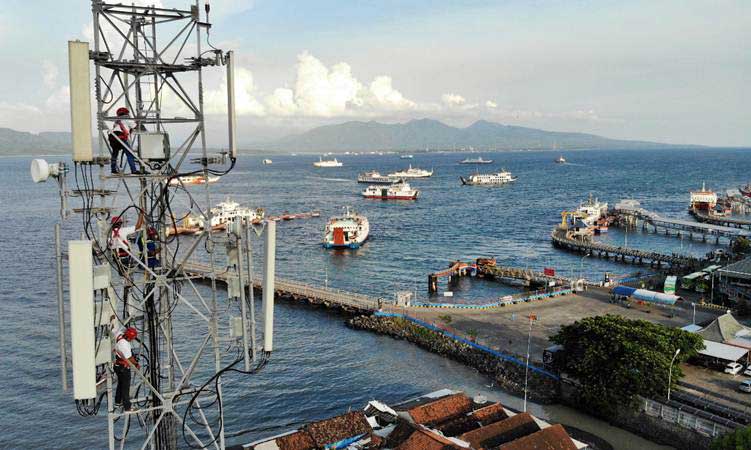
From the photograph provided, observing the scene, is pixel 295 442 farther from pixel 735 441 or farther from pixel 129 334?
pixel 129 334

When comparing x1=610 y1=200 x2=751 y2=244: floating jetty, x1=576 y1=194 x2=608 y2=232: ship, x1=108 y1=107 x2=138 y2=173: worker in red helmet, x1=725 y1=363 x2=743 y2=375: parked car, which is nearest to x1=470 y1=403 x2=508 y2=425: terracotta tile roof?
x1=725 y1=363 x2=743 y2=375: parked car

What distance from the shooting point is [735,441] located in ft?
65.4

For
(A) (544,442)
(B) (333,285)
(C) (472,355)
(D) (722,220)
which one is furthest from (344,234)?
(D) (722,220)

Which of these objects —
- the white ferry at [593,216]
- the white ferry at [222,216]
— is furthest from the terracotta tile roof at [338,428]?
the white ferry at [593,216]

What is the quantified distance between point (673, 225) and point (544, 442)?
70496 mm

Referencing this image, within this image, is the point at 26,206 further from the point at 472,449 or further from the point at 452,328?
the point at 472,449

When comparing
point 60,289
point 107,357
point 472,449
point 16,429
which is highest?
point 60,289

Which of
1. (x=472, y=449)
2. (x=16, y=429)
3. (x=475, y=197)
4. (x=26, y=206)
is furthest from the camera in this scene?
(x=475, y=197)

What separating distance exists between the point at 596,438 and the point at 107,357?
74.9 ft

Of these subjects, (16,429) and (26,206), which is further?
(26,206)

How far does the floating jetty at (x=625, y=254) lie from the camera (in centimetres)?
5859

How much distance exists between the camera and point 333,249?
230 ft

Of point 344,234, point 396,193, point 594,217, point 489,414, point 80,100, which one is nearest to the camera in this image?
point 80,100

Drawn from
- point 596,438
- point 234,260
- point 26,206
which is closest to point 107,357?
point 234,260
